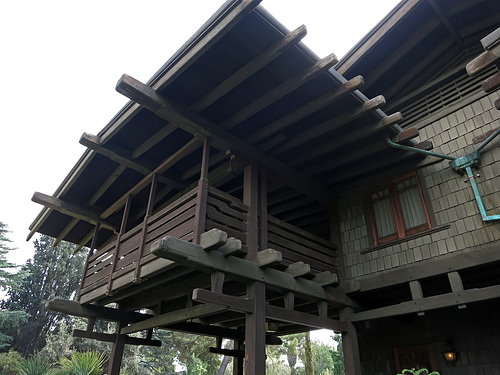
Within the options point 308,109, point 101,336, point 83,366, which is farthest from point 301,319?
point 83,366

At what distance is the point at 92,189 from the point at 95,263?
5.34 feet

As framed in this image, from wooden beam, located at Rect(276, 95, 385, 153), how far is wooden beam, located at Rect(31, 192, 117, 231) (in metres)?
4.90

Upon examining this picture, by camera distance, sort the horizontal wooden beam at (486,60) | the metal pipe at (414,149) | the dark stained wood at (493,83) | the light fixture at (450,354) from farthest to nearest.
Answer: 1. the light fixture at (450,354)
2. the metal pipe at (414,149)
3. the dark stained wood at (493,83)
4. the horizontal wooden beam at (486,60)

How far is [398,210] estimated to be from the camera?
6281 mm

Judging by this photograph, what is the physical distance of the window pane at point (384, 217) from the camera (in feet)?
20.7

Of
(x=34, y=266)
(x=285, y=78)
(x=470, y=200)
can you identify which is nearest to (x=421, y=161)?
(x=470, y=200)

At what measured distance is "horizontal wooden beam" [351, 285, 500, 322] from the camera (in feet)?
15.5

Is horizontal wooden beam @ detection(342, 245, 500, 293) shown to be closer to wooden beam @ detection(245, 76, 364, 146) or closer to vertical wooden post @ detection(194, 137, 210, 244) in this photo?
wooden beam @ detection(245, 76, 364, 146)

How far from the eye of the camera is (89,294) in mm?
6883

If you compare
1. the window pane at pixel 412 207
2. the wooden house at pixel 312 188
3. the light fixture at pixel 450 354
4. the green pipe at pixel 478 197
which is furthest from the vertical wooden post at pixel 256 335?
the light fixture at pixel 450 354

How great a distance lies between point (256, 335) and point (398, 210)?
349cm

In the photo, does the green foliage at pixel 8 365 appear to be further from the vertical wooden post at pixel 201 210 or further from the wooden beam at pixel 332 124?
the wooden beam at pixel 332 124

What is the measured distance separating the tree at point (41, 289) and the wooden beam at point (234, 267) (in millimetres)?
23685

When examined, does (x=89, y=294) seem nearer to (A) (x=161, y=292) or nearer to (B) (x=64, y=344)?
(A) (x=161, y=292)
